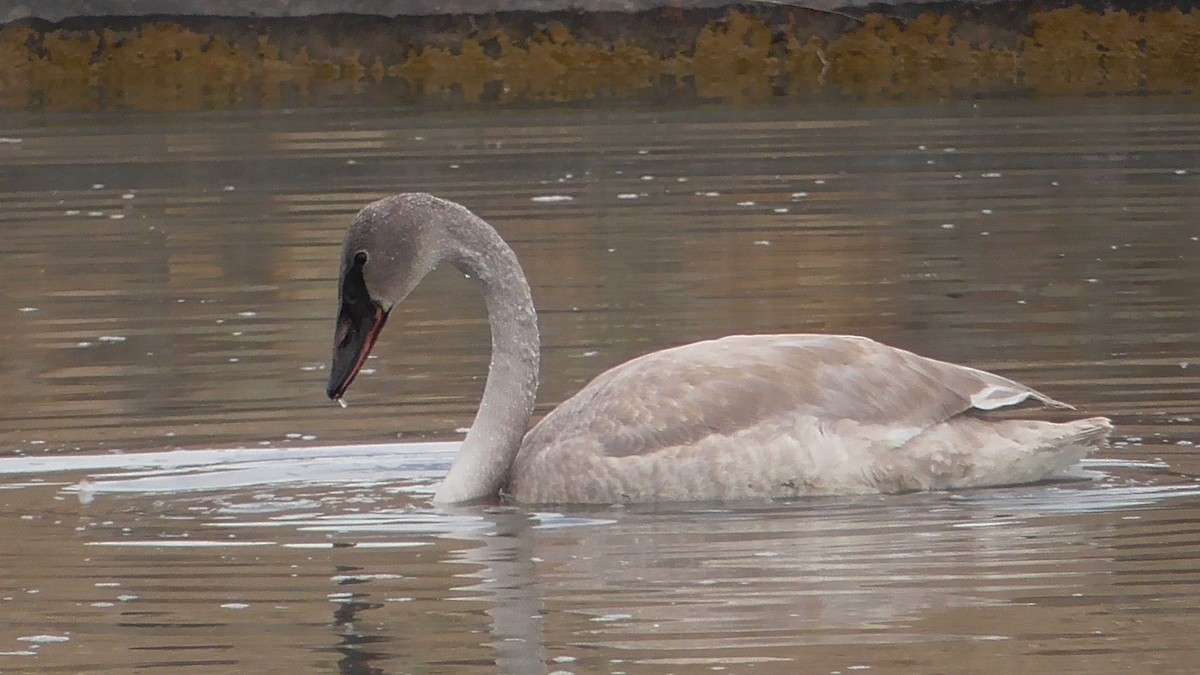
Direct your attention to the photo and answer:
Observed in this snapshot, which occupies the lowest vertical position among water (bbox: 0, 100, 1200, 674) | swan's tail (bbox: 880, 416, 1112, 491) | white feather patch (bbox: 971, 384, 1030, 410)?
water (bbox: 0, 100, 1200, 674)

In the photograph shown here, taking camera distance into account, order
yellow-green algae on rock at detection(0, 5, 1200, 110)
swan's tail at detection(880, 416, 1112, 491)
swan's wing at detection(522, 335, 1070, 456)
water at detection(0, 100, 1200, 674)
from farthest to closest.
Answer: yellow-green algae on rock at detection(0, 5, 1200, 110) → swan's wing at detection(522, 335, 1070, 456) → swan's tail at detection(880, 416, 1112, 491) → water at detection(0, 100, 1200, 674)

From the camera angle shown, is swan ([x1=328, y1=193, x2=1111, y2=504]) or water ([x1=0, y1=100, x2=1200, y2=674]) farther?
swan ([x1=328, y1=193, x2=1111, y2=504])

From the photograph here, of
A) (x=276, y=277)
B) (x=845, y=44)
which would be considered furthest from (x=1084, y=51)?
(x=276, y=277)

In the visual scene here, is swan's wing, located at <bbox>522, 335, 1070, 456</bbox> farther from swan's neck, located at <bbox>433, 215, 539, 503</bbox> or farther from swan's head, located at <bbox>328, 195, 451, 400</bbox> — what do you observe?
swan's head, located at <bbox>328, 195, 451, 400</bbox>

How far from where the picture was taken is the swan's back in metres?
9.15

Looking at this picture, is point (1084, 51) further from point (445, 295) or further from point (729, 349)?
point (729, 349)

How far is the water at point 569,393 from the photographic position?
7.25m

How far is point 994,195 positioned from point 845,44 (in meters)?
11.3

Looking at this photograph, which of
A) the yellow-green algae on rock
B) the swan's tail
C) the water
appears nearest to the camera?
the water

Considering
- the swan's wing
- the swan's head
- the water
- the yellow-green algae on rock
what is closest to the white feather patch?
the swan's wing

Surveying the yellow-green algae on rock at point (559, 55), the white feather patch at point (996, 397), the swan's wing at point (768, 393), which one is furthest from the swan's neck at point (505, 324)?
the yellow-green algae on rock at point (559, 55)

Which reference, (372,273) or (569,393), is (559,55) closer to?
(569,393)

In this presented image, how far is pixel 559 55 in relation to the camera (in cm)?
3022

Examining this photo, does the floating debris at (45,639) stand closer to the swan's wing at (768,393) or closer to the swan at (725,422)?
the swan at (725,422)
